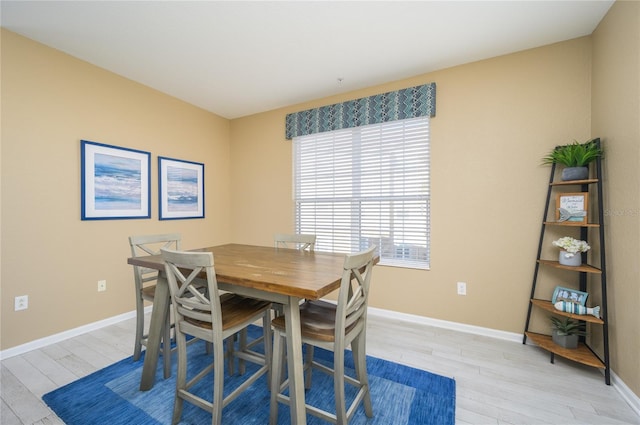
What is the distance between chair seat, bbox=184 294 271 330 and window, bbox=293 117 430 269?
67.6 inches

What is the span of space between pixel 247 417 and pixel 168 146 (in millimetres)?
3064

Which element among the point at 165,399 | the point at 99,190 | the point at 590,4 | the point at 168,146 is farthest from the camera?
the point at 168,146

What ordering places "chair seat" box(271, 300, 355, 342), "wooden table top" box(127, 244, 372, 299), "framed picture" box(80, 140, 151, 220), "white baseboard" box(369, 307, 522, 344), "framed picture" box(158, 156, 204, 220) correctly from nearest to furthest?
"wooden table top" box(127, 244, 372, 299) < "chair seat" box(271, 300, 355, 342) < "white baseboard" box(369, 307, 522, 344) < "framed picture" box(80, 140, 151, 220) < "framed picture" box(158, 156, 204, 220)

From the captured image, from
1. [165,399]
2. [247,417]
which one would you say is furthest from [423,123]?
[165,399]

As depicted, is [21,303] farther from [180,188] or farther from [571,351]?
[571,351]

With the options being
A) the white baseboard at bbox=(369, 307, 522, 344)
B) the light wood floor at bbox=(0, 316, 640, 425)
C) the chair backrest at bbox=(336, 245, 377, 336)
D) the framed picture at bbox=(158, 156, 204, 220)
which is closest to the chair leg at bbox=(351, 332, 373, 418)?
the chair backrest at bbox=(336, 245, 377, 336)

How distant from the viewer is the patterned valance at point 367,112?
110 inches

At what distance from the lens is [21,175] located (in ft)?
7.40

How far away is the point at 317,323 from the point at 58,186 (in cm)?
267

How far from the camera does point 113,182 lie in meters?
2.84

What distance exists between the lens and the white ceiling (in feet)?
6.32

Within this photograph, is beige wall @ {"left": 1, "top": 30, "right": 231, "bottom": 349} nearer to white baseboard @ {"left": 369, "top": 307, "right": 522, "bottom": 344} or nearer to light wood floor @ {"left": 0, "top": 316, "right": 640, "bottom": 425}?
light wood floor @ {"left": 0, "top": 316, "right": 640, "bottom": 425}

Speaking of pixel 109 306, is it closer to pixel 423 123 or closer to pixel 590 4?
pixel 423 123

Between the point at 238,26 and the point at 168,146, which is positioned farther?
the point at 168,146
